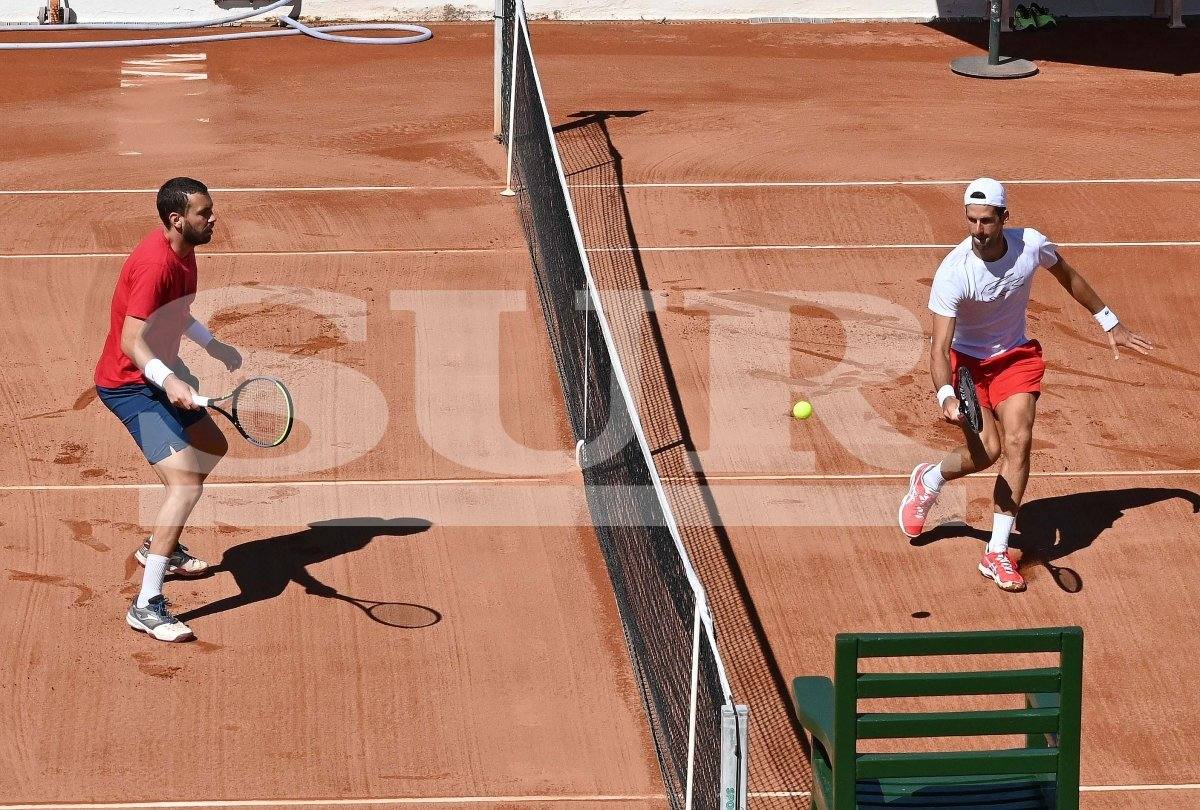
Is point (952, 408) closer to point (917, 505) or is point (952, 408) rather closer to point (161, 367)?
point (917, 505)

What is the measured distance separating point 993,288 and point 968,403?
0.59 meters

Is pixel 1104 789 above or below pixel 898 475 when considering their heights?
below

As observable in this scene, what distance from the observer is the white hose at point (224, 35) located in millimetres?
17047

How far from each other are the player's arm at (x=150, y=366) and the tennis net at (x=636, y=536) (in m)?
1.92

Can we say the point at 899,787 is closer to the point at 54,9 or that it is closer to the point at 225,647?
the point at 225,647

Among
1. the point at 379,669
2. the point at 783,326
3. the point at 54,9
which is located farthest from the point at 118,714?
the point at 54,9

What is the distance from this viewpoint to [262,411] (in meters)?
9.21

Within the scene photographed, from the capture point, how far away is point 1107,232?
1208cm

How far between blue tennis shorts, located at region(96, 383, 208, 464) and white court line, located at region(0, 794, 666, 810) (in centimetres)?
165

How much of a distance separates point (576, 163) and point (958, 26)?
23.6ft

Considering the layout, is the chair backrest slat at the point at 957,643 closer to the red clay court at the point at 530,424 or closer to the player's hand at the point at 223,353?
the red clay court at the point at 530,424

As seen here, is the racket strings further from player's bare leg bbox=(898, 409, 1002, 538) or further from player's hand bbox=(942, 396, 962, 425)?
player's hand bbox=(942, 396, 962, 425)

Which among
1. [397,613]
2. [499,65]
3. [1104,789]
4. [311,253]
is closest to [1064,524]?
[1104,789]

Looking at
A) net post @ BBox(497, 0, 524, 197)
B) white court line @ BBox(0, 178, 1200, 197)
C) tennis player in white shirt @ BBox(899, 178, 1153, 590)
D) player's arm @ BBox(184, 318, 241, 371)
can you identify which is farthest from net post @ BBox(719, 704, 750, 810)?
white court line @ BBox(0, 178, 1200, 197)
